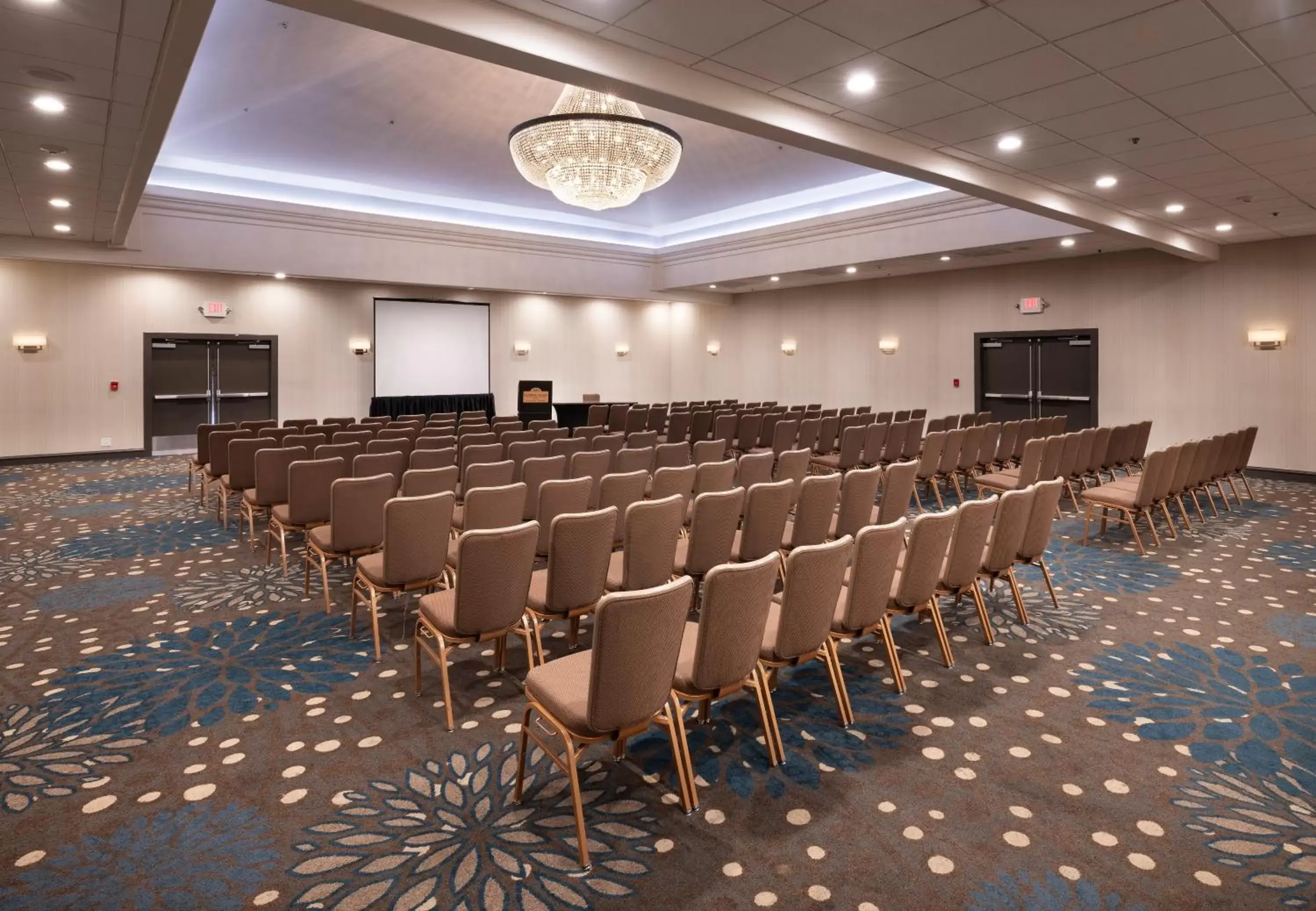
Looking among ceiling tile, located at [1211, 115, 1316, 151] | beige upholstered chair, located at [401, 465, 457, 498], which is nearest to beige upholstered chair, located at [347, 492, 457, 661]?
beige upholstered chair, located at [401, 465, 457, 498]

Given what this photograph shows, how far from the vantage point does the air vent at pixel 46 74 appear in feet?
15.9

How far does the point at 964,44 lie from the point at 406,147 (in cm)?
975

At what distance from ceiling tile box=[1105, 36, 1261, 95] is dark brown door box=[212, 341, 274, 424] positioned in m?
14.3

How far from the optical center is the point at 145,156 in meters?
7.00

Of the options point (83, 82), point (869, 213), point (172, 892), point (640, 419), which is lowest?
point (172, 892)

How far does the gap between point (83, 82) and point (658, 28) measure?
13.1 feet

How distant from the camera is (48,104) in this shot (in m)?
5.55

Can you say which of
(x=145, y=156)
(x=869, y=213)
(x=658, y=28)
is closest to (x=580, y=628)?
(x=658, y=28)

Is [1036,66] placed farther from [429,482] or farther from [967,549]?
[429,482]

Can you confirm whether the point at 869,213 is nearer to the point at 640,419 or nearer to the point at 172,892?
the point at 640,419

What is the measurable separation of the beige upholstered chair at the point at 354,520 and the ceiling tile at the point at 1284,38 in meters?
5.99

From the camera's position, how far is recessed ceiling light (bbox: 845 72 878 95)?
5199 millimetres

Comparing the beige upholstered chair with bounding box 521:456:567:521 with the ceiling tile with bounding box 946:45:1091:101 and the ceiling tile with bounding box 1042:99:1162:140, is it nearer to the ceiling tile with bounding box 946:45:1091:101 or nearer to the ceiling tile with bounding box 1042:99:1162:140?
the ceiling tile with bounding box 946:45:1091:101

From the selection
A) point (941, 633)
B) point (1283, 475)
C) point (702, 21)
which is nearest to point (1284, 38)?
point (702, 21)
